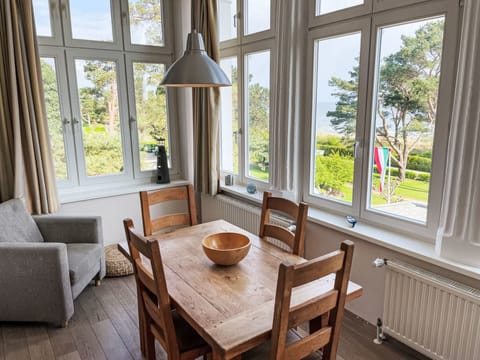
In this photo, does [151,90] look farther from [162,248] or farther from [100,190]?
[162,248]

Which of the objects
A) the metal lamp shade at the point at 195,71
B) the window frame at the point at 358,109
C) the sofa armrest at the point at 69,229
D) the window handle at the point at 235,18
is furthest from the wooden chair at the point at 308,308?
the window handle at the point at 235,18

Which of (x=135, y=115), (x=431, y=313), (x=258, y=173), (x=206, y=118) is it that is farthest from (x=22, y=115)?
(x=431, y=313)

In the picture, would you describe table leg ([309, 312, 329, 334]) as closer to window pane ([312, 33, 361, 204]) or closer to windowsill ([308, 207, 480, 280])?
windowsill ([308, 207, 480, 280])

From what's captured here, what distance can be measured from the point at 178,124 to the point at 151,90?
498 mm

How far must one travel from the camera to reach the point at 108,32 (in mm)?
3553

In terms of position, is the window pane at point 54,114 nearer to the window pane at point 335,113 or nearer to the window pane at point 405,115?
the window pane at point 335,113

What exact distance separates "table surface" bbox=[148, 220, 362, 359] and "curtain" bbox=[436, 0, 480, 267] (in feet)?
2.29

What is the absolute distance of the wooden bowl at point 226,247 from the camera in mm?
1767

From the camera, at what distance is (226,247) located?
2016 mm

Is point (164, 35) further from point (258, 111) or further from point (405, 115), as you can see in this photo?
point (405, 115)

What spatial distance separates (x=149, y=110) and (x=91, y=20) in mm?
1035

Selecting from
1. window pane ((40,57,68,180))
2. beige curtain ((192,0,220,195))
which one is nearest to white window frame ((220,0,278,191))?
beige curtain ((192,0,220,195))

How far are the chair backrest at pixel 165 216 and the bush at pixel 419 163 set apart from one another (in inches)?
58.2

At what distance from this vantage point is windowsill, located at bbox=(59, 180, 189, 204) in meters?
3.35
